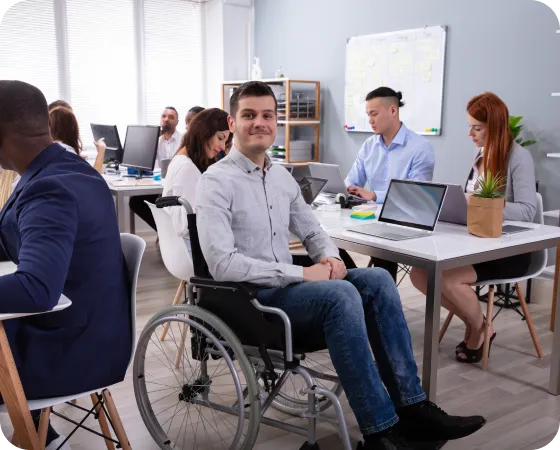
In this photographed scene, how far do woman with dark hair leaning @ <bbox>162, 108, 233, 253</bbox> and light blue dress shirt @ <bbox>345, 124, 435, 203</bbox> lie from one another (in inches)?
38.8

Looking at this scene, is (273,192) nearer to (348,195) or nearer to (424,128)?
(348,195)

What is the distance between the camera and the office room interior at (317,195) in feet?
6.55

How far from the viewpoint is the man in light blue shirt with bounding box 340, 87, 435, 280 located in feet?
11.8

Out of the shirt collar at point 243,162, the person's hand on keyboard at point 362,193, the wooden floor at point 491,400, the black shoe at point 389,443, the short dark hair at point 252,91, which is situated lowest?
the wooden floor at point 491,400

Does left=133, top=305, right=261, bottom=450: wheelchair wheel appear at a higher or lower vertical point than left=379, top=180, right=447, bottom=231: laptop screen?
lower

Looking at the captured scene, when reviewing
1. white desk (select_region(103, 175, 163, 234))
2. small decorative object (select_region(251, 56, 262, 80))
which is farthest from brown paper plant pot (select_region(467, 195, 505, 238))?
small decorative object (select_region(251, 56, 262, 80))

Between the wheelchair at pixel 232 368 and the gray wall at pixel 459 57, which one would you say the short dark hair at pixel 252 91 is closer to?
the wheelchair at pixel 232 368

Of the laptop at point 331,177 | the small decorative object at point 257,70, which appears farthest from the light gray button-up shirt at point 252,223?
the small decorative object at point 257,70

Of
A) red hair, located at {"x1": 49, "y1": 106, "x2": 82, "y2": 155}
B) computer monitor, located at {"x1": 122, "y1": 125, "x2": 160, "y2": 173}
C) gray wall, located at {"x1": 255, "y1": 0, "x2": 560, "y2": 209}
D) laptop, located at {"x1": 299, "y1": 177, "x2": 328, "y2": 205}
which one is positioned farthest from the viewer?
computer monitor, located at {"x1": 122, "y1": 125, "x2": 160, "y2": 173}

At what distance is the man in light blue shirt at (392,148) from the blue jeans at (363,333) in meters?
1.51

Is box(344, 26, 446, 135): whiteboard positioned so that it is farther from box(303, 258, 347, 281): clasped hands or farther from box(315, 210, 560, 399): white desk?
box(303, 258, 347, 281): clasped hands

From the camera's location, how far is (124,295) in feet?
5.62

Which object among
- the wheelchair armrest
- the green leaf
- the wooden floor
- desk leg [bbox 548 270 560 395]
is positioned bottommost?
Result: the wooden floor

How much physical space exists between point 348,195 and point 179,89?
4092 mm
